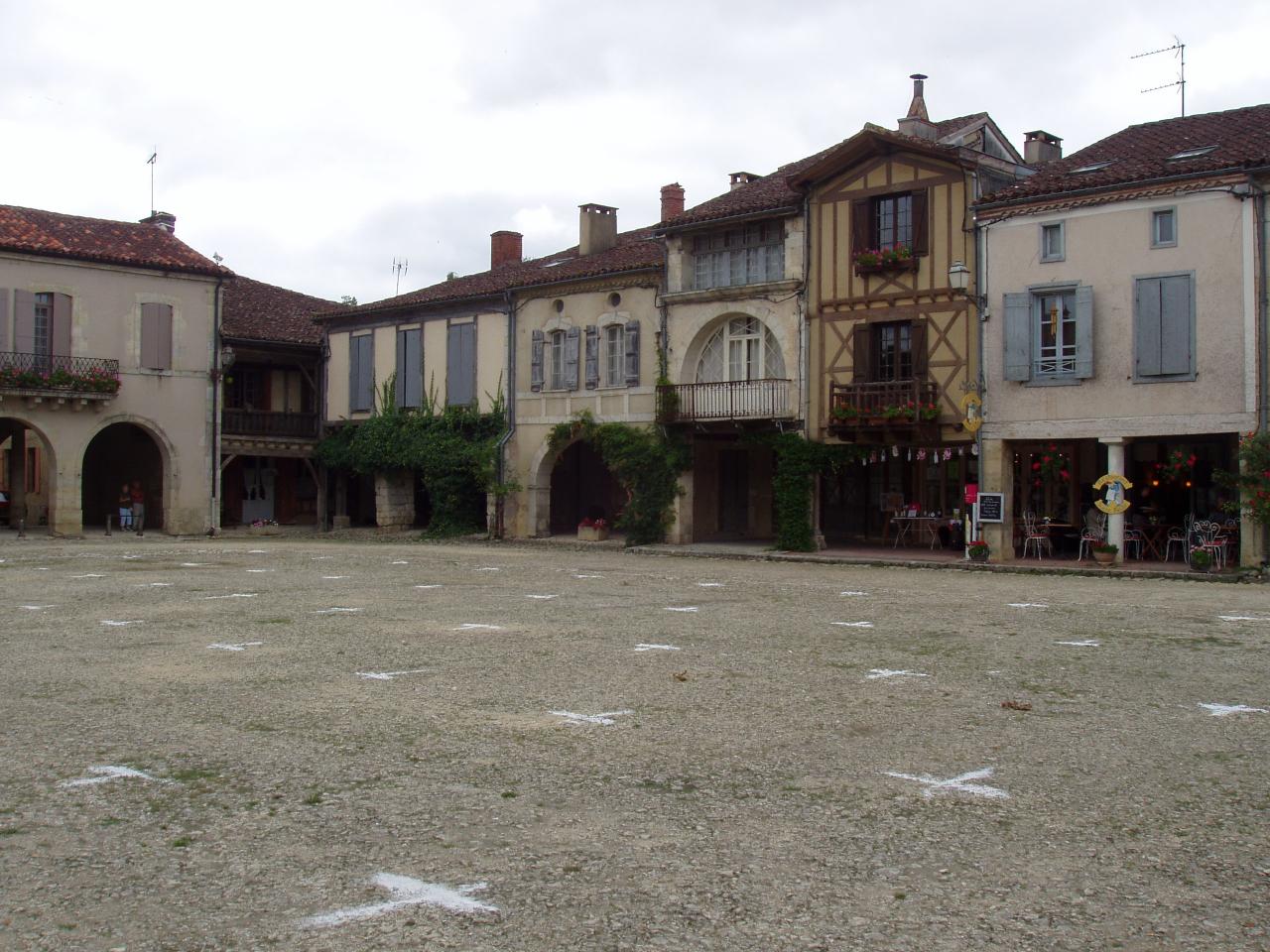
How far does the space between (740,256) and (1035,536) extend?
8.23 m

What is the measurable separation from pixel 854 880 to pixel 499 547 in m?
22.4

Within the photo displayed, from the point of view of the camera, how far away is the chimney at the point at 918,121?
2453 centimetres

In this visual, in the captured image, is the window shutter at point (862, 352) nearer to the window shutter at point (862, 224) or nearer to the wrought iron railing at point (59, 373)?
the window shutter at point (862, 224)

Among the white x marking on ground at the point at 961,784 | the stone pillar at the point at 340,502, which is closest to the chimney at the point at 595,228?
the stone pillar at the point at 340,502

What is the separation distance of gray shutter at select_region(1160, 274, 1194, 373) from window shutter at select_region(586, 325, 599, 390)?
12.0m

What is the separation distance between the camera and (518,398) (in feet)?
96.2

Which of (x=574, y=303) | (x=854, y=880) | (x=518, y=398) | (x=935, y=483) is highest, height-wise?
(x=574, y=303)

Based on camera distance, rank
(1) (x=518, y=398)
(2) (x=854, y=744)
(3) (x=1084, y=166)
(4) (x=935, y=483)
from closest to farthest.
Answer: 1. (2) (x=854, y=744)
2. (3) (x=1084, y=166)
3. (4) (x=935, y=483)
4. (1) (x=518, y=398)

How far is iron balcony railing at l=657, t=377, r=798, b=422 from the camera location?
2456cm

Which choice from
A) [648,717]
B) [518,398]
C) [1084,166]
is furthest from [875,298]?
[648,717]

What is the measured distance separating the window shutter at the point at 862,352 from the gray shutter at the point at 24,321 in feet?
59.0

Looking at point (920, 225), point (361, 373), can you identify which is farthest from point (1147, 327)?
point (361, 373)

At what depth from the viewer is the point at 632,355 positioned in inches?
1069

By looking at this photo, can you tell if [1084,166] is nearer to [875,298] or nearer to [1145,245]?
[1145,245]
